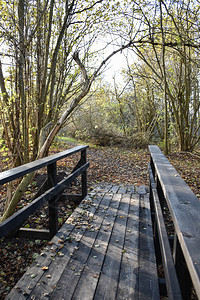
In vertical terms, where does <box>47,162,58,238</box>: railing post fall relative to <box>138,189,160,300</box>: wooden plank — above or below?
above

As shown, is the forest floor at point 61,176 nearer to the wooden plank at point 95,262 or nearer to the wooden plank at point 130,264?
the wooden plank at point 95,262

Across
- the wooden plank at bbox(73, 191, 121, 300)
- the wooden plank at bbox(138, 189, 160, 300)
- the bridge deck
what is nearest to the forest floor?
the bridge deck

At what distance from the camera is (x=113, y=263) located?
220cm

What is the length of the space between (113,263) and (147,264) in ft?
1.07

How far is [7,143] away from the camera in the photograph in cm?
548

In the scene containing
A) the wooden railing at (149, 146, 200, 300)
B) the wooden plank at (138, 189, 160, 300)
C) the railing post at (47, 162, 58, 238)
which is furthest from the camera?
the railing post at (47, 162, 58, 238)

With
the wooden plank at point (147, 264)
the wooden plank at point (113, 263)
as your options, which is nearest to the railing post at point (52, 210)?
the wooden plank at point (113, 263)

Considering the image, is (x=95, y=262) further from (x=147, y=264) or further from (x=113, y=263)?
(x=147, y=264)

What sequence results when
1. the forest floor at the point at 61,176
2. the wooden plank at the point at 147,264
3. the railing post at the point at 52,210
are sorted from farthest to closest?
the railing post at the point at 52,210, the forest floor at the point at 61,176, the wooden plank at the point at 147,264

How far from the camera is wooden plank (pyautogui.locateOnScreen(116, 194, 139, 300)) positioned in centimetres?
181

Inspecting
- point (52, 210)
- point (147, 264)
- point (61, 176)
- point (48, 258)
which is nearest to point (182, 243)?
point (147, 264)

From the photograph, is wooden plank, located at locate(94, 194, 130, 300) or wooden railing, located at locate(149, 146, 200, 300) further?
wooden plank, located at locate(94, 194, 130, 300)

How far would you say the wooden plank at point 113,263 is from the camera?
1.82 metres

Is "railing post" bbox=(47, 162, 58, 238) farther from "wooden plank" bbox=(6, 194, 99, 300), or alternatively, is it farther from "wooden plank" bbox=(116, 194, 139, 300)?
"wooden plank" bbox=(116, 194, 139, 300)
